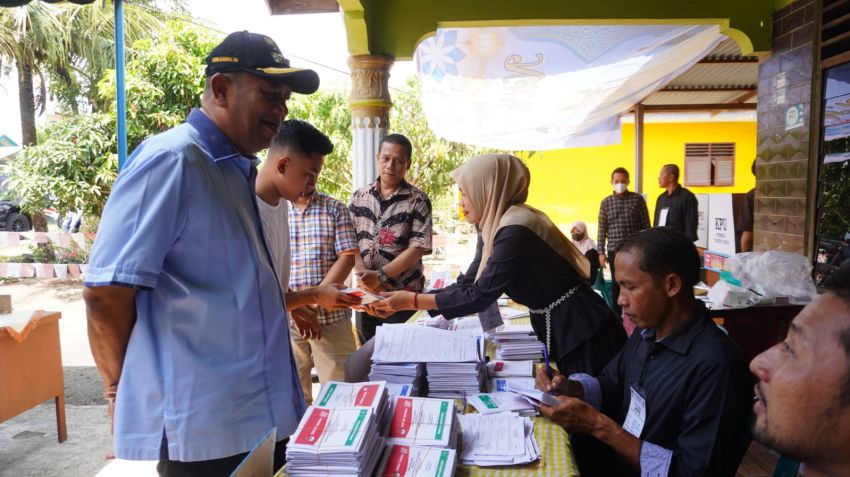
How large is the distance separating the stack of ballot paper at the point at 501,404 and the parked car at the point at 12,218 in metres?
16.1

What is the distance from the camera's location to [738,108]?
386 inches

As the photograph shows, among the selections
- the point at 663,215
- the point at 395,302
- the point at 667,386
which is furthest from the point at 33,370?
the point at 663,215

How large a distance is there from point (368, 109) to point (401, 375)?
3184mm

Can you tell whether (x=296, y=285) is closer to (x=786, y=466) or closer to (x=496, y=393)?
(x=496, y=393)

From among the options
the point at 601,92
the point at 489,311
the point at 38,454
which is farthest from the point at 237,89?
the point at 601,92

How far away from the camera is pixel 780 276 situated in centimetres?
365

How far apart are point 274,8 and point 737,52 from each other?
5.30 metres

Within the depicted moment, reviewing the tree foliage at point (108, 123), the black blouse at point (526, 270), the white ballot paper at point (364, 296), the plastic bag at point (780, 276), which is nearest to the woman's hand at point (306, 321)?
the white ballot paper at point (364, 296)

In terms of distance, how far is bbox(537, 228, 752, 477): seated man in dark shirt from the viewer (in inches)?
61.1

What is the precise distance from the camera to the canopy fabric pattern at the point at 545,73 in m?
5.39

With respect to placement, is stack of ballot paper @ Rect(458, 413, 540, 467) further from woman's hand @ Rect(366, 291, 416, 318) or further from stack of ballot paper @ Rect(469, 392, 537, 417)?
woman's hand @ Rect(366, 291, 416, 318)

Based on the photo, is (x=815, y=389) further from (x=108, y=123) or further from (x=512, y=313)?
(x=108, y=123)

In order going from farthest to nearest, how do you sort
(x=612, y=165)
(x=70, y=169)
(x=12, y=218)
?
(x=12, y=218) < (x=612, y=165) < (x=70, y=169)

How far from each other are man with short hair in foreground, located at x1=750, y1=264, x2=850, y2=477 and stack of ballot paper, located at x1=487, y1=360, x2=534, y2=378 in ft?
3.97
